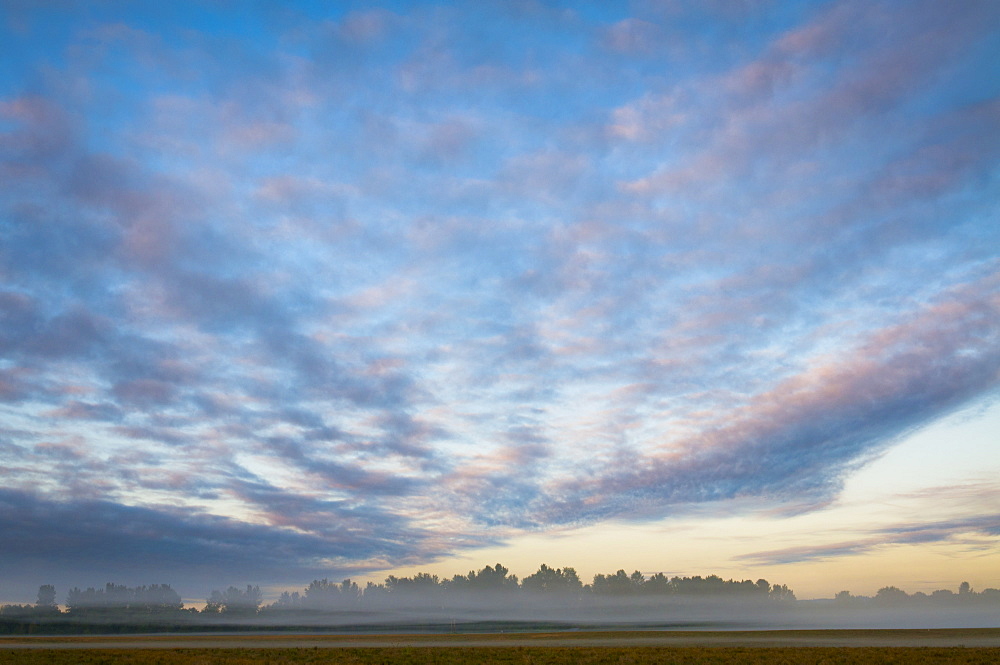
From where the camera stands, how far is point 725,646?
198 ft

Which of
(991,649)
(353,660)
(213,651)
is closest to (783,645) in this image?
(991,649)

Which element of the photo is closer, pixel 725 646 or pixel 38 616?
pixel 725 646

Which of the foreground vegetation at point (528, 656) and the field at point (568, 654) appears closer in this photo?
the foreground vegetation at point (528, 656)

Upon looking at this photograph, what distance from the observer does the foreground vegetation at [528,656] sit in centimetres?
4941

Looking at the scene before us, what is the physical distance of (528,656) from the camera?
2147 inches

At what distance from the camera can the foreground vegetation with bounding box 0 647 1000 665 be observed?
49406 mm

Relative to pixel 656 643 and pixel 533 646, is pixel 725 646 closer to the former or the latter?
pixel 656 643

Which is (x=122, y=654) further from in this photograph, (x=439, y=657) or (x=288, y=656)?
(x=439, y=657)

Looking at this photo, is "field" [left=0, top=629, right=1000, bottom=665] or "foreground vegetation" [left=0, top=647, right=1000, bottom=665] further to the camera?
"field" [left=0, top=629, right=1000, bottom=665]

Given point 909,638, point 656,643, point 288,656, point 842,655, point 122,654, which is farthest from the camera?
point 909,638

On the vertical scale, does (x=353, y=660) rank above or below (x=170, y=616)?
above

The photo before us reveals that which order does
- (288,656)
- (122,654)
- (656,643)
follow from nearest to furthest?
(288,656)
(122,654)
(656,643)

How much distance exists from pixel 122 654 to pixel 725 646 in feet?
194

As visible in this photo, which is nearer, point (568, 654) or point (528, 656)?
point (528, 656)
